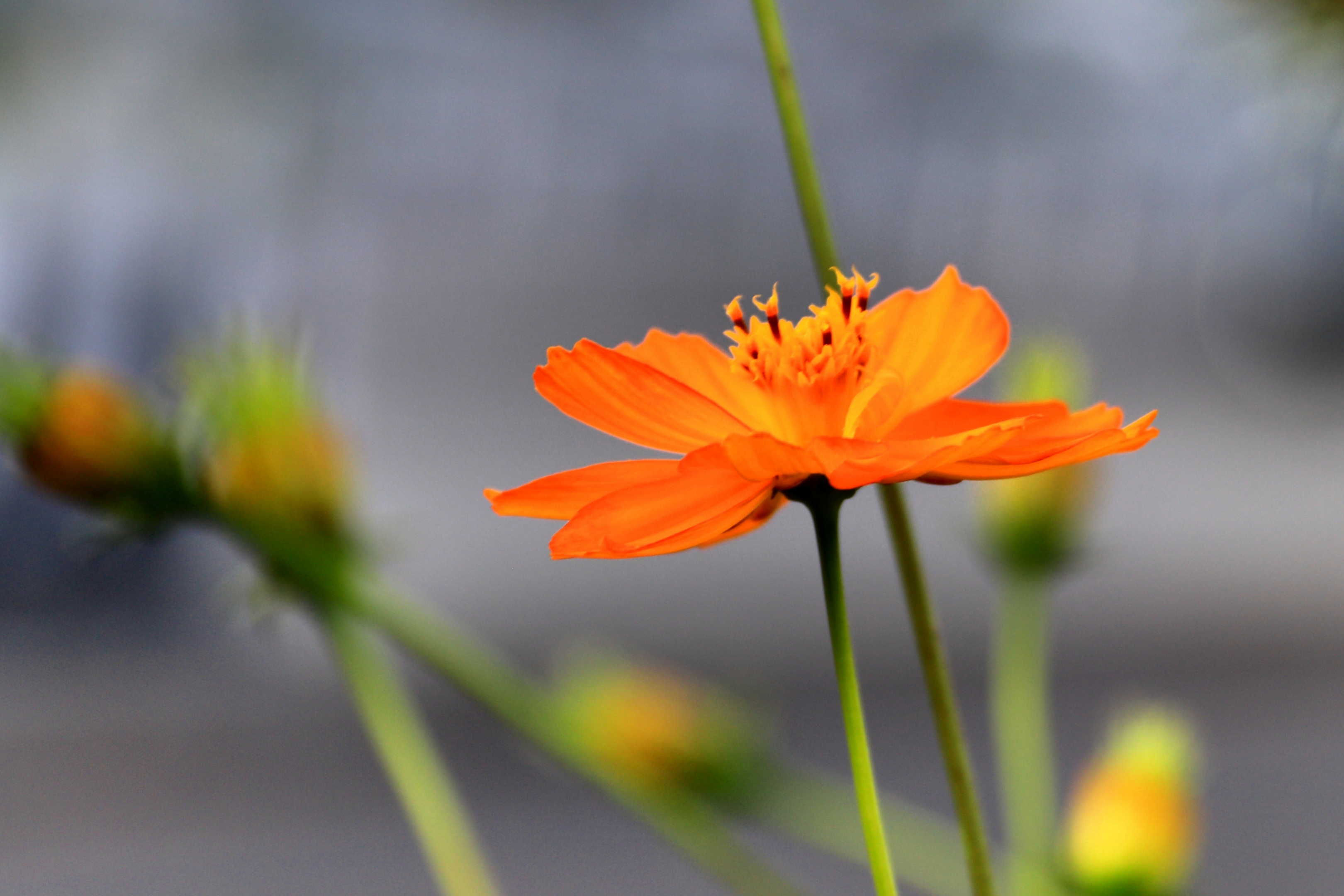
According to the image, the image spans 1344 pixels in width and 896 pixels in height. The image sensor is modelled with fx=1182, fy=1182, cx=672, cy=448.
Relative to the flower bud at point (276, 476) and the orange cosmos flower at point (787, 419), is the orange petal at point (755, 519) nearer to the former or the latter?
the orange cosmos flower at point (787, 419)

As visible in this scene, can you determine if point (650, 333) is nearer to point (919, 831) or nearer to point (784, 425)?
point (784, 425)

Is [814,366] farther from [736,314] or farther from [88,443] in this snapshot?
[88,443]

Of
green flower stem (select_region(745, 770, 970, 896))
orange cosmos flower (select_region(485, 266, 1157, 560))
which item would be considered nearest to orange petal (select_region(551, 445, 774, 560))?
orange cosmos flower (select_region(485, 266, 1157, 560))

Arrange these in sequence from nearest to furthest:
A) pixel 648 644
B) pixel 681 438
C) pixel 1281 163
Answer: pixel 681 438
pixel 1281 163
pixel 648 644

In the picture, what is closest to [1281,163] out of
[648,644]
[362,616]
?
[362,616]

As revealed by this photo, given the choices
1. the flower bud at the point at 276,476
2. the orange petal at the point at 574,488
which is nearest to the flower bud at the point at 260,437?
the flower bud at the point at 276,476

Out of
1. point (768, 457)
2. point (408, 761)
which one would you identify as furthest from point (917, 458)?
point (408, 761)

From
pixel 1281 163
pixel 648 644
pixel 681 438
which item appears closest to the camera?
pixel 681 438
